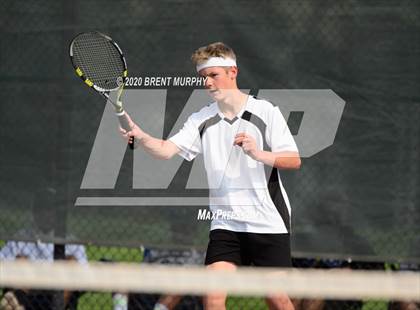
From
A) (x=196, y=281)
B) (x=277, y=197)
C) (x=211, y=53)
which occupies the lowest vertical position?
(x=196, y=281)

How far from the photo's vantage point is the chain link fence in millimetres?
5586

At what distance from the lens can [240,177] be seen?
477 centimetres

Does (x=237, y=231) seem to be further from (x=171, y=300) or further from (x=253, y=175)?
(x=171, y=300)

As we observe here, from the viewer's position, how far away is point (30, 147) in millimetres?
5766

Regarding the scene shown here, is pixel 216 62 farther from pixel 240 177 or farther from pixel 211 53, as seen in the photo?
pixel 240 177

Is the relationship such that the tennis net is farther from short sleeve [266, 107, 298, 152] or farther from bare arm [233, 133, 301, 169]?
short sleeve [266, 107, 298, 152]

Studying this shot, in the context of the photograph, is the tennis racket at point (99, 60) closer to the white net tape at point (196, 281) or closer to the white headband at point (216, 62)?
the white headband at point (216, 62)

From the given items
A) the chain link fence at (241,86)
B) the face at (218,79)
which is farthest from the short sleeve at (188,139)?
the chain link fence at (241,86)

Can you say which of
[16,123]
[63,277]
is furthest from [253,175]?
[63,277]

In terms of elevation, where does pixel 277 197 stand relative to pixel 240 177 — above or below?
below

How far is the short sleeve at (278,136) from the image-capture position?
470 cm

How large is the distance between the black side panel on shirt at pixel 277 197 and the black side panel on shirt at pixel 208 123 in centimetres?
39

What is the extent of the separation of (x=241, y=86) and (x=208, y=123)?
2.79 feet

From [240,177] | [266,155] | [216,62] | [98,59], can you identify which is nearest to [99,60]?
[98,59]
